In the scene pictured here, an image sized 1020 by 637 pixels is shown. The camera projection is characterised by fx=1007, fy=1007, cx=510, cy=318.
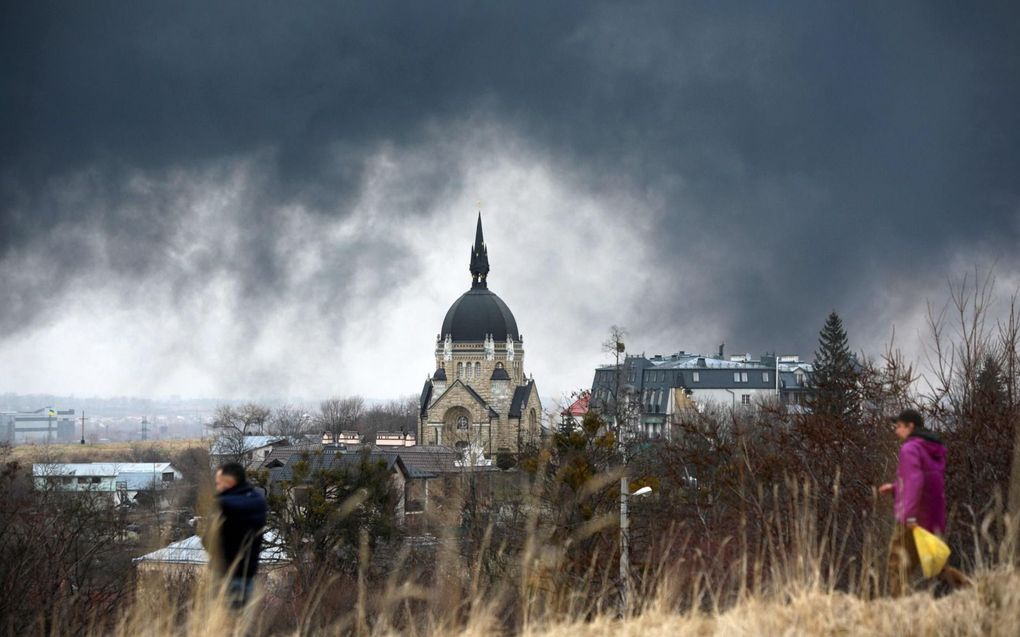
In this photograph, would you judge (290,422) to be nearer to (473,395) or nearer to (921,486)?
(473,395)

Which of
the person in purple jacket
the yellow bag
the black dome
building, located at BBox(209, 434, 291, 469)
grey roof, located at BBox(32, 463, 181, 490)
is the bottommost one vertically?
grey roof, located at BBox(32, 463, 181, 490)

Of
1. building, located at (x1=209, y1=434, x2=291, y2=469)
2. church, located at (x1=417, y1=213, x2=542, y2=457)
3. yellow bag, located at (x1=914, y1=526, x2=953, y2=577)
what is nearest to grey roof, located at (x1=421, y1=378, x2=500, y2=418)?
church, located at (x1=417, y1=213, x2=542, y2=457)

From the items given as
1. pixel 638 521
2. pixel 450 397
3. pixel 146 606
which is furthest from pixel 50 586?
pixel 450 397

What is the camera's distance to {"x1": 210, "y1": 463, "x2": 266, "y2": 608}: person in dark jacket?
5879mm

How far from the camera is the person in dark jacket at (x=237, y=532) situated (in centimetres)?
588

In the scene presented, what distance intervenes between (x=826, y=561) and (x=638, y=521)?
26.8ft

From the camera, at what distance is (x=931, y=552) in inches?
235

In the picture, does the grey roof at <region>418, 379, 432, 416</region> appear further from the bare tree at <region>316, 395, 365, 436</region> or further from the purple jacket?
the purple jacket

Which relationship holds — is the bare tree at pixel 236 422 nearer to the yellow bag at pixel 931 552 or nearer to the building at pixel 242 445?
the building at pixel 242 445

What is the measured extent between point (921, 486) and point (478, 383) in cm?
8215

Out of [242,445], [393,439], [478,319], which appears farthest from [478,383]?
[242,445]

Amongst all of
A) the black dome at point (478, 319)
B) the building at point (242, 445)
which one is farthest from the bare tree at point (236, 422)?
the black dome at point (478, 319)

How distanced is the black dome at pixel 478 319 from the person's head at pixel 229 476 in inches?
3273

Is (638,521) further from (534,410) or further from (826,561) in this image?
(534,410)
